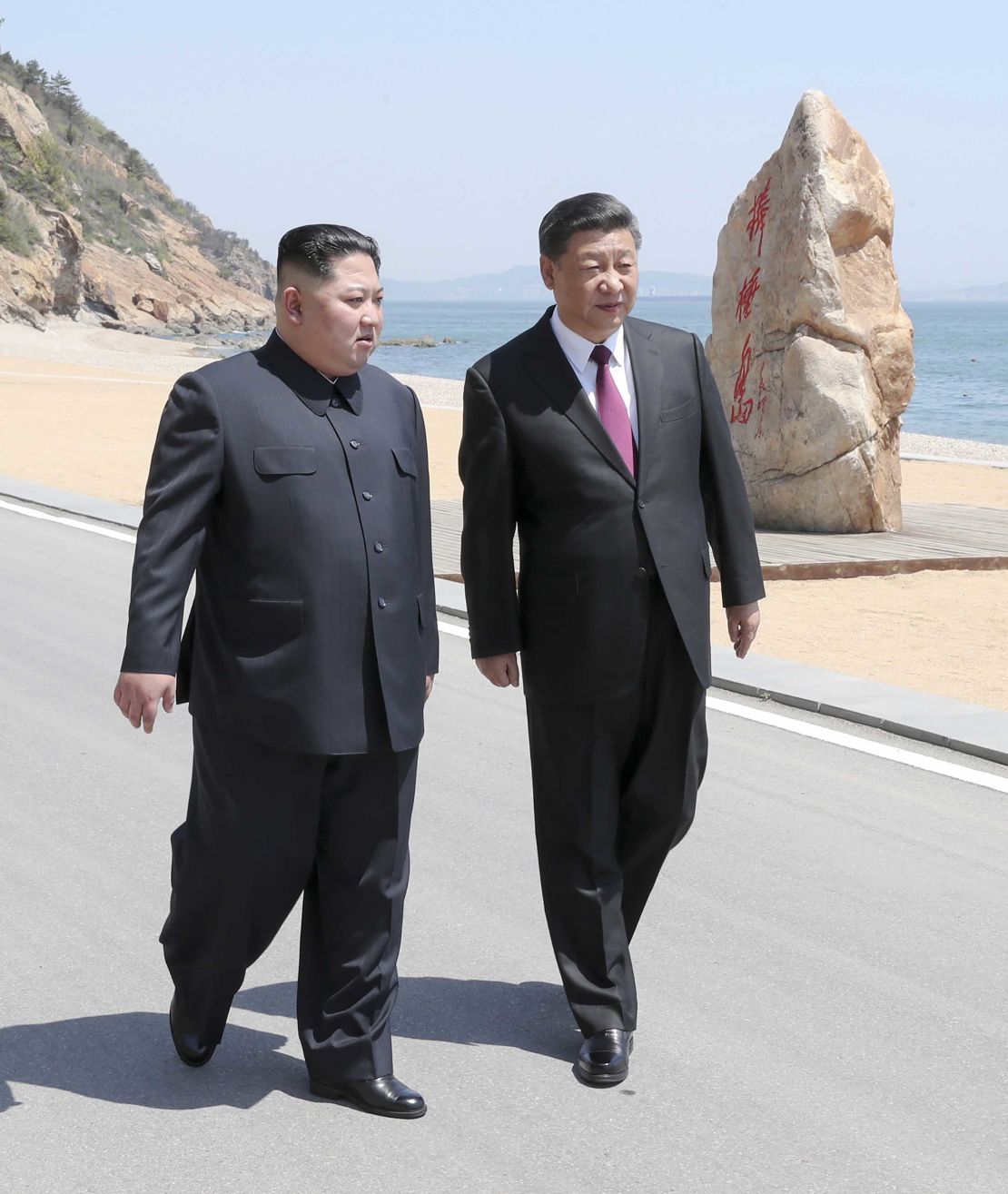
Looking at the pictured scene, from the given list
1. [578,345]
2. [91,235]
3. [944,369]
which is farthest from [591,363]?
[91,235]

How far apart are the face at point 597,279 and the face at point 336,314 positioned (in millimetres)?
483

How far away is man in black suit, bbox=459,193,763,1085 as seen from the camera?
12.2 ft

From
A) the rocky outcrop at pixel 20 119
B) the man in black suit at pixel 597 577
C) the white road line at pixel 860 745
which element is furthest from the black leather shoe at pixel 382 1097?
the rocky outcrop at pixel 20 119

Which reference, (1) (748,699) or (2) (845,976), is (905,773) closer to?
(1) (748,699)

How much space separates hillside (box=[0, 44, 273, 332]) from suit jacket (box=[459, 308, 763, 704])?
5821 centimetres

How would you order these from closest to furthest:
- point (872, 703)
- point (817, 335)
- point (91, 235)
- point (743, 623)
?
point (743, 623)
point (872, 703)
point (817, 335)
point (91, 235)

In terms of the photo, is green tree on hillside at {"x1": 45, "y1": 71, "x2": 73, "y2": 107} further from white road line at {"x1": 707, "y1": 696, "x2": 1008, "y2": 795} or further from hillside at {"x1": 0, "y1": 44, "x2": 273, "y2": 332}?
white road line at {"x1": 707, "y1": 696, "x2": 1008, "y2": 795}

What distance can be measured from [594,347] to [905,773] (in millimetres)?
2886

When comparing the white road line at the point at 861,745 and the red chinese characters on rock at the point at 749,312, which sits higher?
the red chinese characters on rock at the point at 749,312

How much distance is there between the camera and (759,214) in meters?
12.9

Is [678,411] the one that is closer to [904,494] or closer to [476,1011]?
[476,1011]

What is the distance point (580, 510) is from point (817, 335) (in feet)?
30.5

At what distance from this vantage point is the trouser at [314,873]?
11.2ft

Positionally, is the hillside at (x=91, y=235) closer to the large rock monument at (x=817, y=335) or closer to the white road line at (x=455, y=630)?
the large rock monument at (x=817, y=335)
